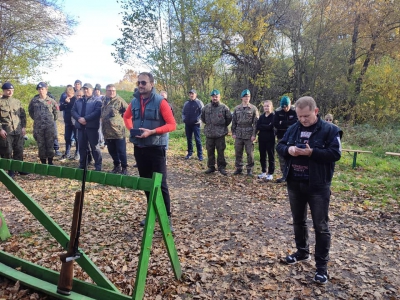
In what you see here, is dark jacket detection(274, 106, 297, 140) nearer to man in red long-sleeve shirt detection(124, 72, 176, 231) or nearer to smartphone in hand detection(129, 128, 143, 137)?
man in red long-sleeve shirt detection(124, 72, 176, 231)

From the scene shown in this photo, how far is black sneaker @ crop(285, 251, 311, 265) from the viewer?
374 centimetres

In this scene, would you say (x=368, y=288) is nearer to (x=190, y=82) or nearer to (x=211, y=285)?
(x=211, y=285)

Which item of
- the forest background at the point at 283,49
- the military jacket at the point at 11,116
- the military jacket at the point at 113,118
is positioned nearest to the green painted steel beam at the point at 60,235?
the military jacket at the point at 113,118

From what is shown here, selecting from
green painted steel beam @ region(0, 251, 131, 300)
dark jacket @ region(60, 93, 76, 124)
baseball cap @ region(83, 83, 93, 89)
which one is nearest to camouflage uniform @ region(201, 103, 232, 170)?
baseball cap @ region(83, 83, 93, 89)

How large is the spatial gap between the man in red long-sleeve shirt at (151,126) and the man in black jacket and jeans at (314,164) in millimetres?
1693

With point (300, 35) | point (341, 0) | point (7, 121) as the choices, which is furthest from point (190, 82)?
point (7, 121)

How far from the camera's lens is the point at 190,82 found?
16.8 metres

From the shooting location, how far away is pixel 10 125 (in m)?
6.95

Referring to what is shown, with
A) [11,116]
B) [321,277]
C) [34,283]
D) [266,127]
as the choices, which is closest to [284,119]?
[266,127]

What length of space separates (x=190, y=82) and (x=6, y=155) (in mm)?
11413

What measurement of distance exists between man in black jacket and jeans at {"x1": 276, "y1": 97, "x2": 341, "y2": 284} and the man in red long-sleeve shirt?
5.55 feet

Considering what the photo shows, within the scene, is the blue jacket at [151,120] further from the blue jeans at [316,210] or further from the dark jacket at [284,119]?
the dark jacket at [284,119]

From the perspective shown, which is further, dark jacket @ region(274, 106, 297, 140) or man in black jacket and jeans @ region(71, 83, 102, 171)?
man in black jacket and jeans @ region(71, 83, 102, 171)

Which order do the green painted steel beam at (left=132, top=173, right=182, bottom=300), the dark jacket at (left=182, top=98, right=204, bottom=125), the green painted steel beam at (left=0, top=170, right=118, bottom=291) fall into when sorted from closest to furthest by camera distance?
the green painted steel beam at (left=132, top=173, right=182, bottom=300) < the green painted steel beam at (left=0, top=170, right=118, bottom=291) < the dark jacket at (left=182, top=98, right=204, bottom=125)
